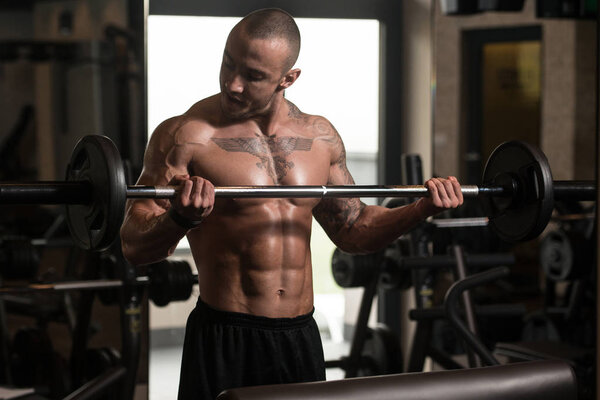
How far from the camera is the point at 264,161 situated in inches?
75.1

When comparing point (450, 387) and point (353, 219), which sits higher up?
point (353, 219)

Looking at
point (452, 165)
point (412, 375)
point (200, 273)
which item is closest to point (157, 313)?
point (200, 273)

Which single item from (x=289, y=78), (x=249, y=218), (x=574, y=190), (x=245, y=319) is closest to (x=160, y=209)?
(x=249, y=218)

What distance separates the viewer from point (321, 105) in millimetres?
2092

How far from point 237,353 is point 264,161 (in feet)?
1.42

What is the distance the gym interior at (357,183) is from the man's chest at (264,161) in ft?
0.45

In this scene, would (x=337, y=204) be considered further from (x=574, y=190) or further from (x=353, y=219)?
(x=574, y=190)

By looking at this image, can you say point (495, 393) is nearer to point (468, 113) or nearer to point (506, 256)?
point (506, 256)

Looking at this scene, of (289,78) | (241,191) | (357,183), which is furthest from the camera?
(357,183)

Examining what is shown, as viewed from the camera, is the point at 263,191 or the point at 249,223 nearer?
the point at 263,191

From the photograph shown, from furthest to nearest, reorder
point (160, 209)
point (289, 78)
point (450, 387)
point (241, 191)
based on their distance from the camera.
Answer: point (289, 78) < point (160, 209) < point (241, 191) < point (450, 387)

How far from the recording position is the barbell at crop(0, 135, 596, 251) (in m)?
1.57

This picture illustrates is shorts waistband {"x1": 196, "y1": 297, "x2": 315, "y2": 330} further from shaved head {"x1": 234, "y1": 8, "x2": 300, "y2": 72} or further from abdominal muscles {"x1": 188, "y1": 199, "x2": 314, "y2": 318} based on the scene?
shaved head {"x1": 234, "y1": 8, "x2": 300, "y2": 72}

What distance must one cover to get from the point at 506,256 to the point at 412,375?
67.6 inches
